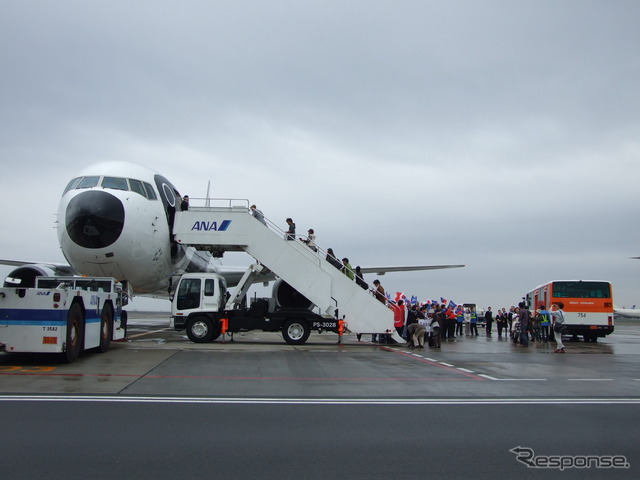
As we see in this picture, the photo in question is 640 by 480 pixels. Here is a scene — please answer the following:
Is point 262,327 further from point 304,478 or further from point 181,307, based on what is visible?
point 304,478

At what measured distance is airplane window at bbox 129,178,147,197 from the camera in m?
18.3

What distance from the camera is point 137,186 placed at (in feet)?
60.7

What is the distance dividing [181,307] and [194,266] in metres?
6.36

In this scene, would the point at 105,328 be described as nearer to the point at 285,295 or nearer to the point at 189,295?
the point at 189,295

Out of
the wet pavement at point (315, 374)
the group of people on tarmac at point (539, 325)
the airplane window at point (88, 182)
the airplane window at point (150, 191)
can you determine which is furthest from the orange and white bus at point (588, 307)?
the airplane window at point (88, 182)

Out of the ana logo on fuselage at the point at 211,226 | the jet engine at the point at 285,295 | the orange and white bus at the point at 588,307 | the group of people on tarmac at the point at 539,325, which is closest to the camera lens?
the ana logo on fuselage at the point at 211,226

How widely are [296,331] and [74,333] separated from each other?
25.7ft

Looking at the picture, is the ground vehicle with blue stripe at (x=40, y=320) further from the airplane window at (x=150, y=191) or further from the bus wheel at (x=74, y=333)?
the airplane window at (x=150, y=191)

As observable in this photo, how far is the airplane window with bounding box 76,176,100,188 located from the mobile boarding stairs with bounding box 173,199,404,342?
110 inches

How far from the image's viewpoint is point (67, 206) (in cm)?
1694

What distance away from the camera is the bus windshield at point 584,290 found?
25.7m

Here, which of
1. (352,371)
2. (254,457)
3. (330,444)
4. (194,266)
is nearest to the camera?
(254,457)

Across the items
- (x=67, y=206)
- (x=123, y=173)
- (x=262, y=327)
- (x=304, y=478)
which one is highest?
(x=123, y=173)

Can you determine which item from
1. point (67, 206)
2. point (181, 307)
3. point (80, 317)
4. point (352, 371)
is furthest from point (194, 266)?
point (352, 371)
